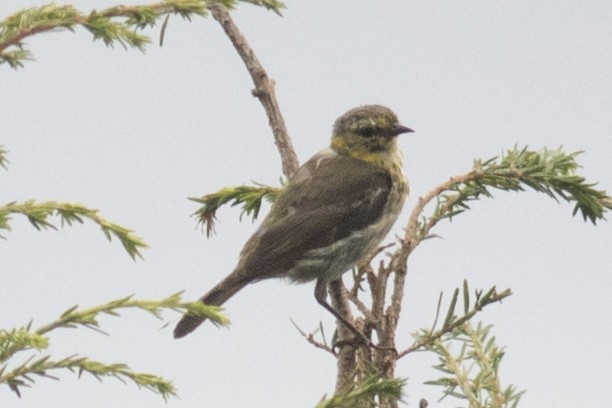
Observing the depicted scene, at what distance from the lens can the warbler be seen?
5.68m

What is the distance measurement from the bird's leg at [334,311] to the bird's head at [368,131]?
4.53ft

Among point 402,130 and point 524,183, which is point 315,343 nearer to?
point 524,183

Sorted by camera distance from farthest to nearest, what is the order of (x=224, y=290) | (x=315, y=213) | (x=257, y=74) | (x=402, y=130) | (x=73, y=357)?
(x=402, y=130), (x=315, y=213), (x=224, y=290), (x=257, y=74), (x=73, y=357)

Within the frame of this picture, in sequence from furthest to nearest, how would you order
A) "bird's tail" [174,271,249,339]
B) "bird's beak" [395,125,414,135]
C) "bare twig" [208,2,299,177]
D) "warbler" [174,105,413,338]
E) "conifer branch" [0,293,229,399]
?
"bird's beak" [395,125,414,135]
"warbler" [174,105,413,338]
"bird's tail" [174,271,249,339]
"bare twig" [208,2,299,177]
"conifer branch" [0,293,229,399]

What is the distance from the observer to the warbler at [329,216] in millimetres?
5680

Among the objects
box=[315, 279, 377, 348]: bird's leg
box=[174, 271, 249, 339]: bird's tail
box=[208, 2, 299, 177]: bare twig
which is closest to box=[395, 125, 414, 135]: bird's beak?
box=[315, 279, 377, 348]: bird's leg

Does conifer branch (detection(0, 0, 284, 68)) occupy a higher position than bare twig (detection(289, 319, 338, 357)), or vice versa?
conifer branch (detection(0, 0, 284, 68))

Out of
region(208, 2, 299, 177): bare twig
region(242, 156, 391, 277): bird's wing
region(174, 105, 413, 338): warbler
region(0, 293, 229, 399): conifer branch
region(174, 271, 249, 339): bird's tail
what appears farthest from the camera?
region(242, 156, 391, 277): bird's wing

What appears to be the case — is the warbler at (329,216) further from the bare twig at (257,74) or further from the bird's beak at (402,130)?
the bare twig at (257,74)

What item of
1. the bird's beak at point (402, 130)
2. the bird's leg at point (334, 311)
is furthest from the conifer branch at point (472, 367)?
the bird's beak at point (402, 130)

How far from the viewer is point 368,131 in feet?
22.0

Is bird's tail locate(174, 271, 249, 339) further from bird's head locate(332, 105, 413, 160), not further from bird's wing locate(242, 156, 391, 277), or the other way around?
bird's head locate(332, 105, 413, 160)

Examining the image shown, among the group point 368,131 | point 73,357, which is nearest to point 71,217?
point 73,357

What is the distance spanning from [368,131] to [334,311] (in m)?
2.45
